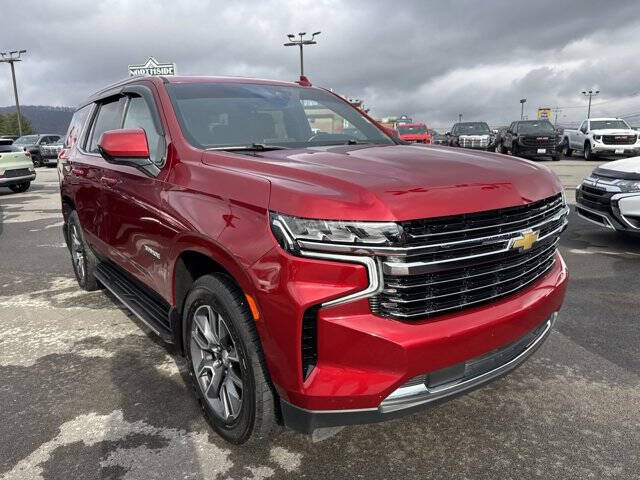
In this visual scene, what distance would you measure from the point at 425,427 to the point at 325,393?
962 millimetres

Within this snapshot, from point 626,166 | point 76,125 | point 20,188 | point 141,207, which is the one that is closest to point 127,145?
point 141,207

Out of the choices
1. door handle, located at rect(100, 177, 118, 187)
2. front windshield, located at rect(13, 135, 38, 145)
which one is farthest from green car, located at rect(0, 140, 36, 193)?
front windshield, located at rect(13, 135, 38, 145)

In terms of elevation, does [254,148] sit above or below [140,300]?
above

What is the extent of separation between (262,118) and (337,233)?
64.7 inches

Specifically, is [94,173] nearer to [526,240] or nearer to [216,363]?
[216,363]

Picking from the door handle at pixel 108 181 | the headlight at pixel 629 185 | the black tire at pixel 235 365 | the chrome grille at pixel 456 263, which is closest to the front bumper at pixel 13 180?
the door handle at pixel 108 181

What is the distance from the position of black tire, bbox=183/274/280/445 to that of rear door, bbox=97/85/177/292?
1.43 feet

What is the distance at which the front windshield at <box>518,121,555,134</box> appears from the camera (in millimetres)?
22498

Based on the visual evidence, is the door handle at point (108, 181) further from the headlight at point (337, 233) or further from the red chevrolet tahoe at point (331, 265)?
the headlight at point (337, 233)

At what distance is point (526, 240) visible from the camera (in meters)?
2.33

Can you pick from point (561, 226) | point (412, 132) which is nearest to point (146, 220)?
point (561, 226)

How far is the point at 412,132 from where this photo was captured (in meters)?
32.2

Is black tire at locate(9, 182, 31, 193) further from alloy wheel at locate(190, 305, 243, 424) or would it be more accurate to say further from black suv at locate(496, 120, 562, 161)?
black suv at locate(496, 120, 562, 161)

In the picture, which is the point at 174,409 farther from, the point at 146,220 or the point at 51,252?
the point at 51,252
